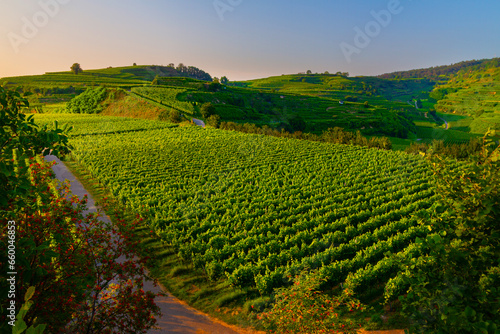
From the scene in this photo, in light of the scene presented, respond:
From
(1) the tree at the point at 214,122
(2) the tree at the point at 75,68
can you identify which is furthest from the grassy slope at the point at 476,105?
(2) the tree at the point at 75,68

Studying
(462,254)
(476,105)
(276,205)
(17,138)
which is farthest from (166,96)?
(476,105)

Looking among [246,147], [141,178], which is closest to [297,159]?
[246,147]

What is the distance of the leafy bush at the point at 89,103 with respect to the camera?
9125 centimetres

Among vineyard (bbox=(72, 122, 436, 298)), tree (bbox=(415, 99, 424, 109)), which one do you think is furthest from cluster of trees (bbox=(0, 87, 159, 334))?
tree (bbox=(415, 99, 424, 109))

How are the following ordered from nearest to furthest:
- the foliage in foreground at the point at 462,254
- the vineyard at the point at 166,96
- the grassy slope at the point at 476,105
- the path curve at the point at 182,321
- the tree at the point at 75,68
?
the foliage in foreground at the point at 462,254
the path curve at the point at 182,321
the vineyard at the point at 166,96
the grassy slope at the point at 476,105
the tree at the point at 75,68

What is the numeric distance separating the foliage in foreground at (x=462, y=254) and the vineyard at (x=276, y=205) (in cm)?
68

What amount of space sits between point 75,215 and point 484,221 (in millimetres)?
9552

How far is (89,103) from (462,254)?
109m

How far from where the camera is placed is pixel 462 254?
412 cm

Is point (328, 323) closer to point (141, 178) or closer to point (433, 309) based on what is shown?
point (433, 309)

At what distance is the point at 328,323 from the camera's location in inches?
275

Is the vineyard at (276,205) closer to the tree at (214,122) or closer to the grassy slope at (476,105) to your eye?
the tree at (214,122)

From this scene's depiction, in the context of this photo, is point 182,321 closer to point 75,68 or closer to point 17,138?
point 17,138

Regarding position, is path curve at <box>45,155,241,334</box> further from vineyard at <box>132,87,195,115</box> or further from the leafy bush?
the leafy bush
